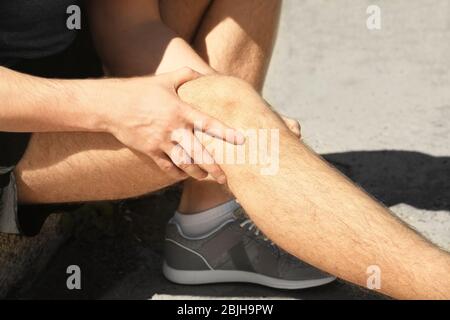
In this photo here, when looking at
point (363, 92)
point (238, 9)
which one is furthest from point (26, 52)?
point (363, 92)

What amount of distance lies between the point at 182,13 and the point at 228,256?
0.69 metres

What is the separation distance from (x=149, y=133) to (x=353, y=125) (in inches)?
52.2

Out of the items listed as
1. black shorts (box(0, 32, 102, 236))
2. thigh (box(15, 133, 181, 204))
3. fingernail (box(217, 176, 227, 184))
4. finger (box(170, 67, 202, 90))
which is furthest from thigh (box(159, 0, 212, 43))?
fingernail (box(217, 176, 227, 184))

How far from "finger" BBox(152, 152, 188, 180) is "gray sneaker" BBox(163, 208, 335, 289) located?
49cm

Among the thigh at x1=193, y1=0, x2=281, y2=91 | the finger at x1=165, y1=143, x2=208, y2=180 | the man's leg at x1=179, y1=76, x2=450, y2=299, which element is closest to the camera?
the man's leg at x1=179, y1=76, x2=450, y2=299

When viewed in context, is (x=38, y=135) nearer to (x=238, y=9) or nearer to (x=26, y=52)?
(x=26, y=52)

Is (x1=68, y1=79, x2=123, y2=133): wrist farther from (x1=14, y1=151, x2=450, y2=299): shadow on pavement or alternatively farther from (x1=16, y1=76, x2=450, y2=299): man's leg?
(x1=14, y1=151, x2=450, y2=299): shadow on pavement

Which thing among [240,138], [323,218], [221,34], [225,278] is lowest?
[225,278]

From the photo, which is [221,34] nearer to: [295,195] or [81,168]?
[81,168]

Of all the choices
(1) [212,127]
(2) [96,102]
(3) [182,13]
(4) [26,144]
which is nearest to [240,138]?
(1) [212,127]

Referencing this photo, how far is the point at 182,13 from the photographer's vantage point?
95.3 inches

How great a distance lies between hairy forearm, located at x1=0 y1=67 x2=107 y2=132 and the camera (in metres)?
1.94

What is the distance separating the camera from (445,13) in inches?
148
